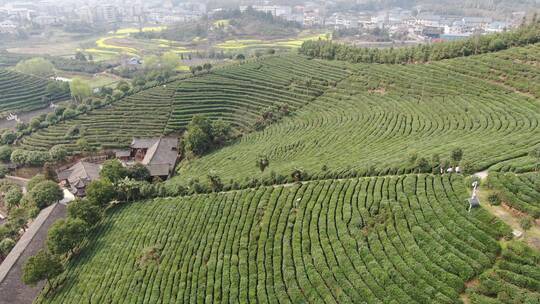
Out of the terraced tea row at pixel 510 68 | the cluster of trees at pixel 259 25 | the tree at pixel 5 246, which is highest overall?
the cluster of trees at pixel 259 25

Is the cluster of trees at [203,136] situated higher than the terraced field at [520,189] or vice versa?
the terraced field at [520,189]

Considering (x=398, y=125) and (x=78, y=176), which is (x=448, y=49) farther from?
(x=78, y=176)

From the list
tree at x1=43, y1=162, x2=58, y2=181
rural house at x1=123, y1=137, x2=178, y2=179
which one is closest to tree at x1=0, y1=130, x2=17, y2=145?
tree at x1=43, y1=162, x2=58, y2=181

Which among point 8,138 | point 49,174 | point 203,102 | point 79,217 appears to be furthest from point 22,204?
point 203,102

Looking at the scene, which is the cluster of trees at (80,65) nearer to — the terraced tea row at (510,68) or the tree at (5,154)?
the tree at (5,154)

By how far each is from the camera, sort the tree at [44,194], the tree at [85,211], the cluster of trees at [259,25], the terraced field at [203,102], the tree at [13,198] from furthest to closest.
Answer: the cluster of trees at [259,25]
the terraced field at [203,102]
the tree at [13,198]
the tree at [44,194]
the tree at [85,211]

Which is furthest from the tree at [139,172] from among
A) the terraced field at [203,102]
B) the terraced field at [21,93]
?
the terraced field at [21,93]
